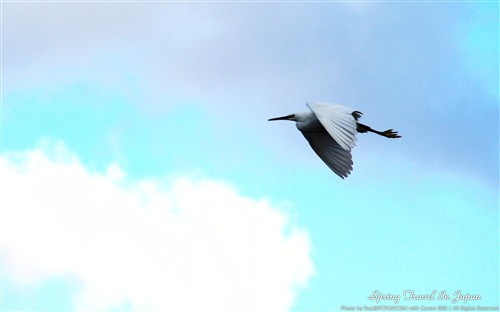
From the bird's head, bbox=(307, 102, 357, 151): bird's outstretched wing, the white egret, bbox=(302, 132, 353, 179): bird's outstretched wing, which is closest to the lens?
bbox=(307, 102, 357, 151): bird's outstretched wing

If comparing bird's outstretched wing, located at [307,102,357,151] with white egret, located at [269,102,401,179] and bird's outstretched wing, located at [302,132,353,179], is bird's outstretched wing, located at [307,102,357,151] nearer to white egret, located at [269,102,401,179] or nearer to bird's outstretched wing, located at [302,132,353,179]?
white egret, located at [269,102,401,179]

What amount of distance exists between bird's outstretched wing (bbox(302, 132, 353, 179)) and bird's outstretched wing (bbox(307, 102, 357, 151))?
165cm

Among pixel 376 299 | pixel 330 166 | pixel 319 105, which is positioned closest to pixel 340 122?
pixel 319 105

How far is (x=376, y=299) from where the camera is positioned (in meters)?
18.4

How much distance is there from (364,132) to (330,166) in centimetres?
156

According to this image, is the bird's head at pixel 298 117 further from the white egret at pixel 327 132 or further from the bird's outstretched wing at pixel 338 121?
the bird's outstretched wing at pixel 338 121

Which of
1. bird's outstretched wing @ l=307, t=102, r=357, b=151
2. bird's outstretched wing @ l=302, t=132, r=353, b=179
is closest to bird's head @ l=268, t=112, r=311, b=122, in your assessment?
bird's outstretched wing @ l=302, t=132, r=353, b=179

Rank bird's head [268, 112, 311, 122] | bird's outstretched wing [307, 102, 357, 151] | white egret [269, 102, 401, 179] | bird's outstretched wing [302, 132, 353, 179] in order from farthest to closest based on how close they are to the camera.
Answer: bird's head [268, 112, 311, 122] < bird's outstretched wing [302, 132, 353, 179] < white egret [269, 102, 401, 179] < bird's outstretched wing [307, 102, 357, 151]

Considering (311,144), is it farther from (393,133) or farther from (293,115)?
(393,133)

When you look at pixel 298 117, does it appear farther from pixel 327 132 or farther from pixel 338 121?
pixel 338 121

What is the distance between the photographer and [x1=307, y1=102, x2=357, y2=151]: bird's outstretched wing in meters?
15.6

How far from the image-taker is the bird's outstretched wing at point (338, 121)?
15.6 m

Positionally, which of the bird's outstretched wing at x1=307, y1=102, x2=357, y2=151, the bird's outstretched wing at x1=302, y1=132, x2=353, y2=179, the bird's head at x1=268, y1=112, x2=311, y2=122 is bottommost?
the bird's outstretched wing at x1=307, y1=102, x2=357, y2=151

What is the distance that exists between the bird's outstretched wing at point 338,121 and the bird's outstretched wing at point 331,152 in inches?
64.9
